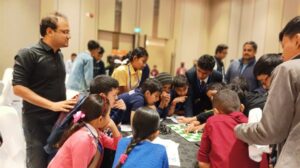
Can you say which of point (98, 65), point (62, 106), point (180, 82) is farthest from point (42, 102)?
point (98, 65)

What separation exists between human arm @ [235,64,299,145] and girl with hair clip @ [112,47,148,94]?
203 centimetres

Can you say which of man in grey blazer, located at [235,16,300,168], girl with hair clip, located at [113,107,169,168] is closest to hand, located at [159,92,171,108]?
girl with hair clip, located at [113,107,169,168]

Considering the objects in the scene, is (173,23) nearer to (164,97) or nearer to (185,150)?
(164,97)

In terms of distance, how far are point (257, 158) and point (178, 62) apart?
8.18 metres

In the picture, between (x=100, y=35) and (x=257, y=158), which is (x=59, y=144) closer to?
(x=257, y=158)

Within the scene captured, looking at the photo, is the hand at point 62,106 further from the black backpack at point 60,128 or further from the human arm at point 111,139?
the human arm at point 111,139

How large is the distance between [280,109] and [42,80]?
1348mm

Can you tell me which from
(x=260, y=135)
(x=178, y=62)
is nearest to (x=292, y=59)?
(x=260, y=135)

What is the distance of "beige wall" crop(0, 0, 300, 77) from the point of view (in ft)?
23.8

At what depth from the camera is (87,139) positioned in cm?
144

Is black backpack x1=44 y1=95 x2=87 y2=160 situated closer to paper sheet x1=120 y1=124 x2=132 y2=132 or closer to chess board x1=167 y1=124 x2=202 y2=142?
paper sheet x1=120 y1=124 x2=132 y2=132

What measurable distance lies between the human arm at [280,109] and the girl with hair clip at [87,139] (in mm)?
816

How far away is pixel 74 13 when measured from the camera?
25.1ft

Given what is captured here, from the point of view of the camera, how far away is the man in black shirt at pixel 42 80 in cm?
170
